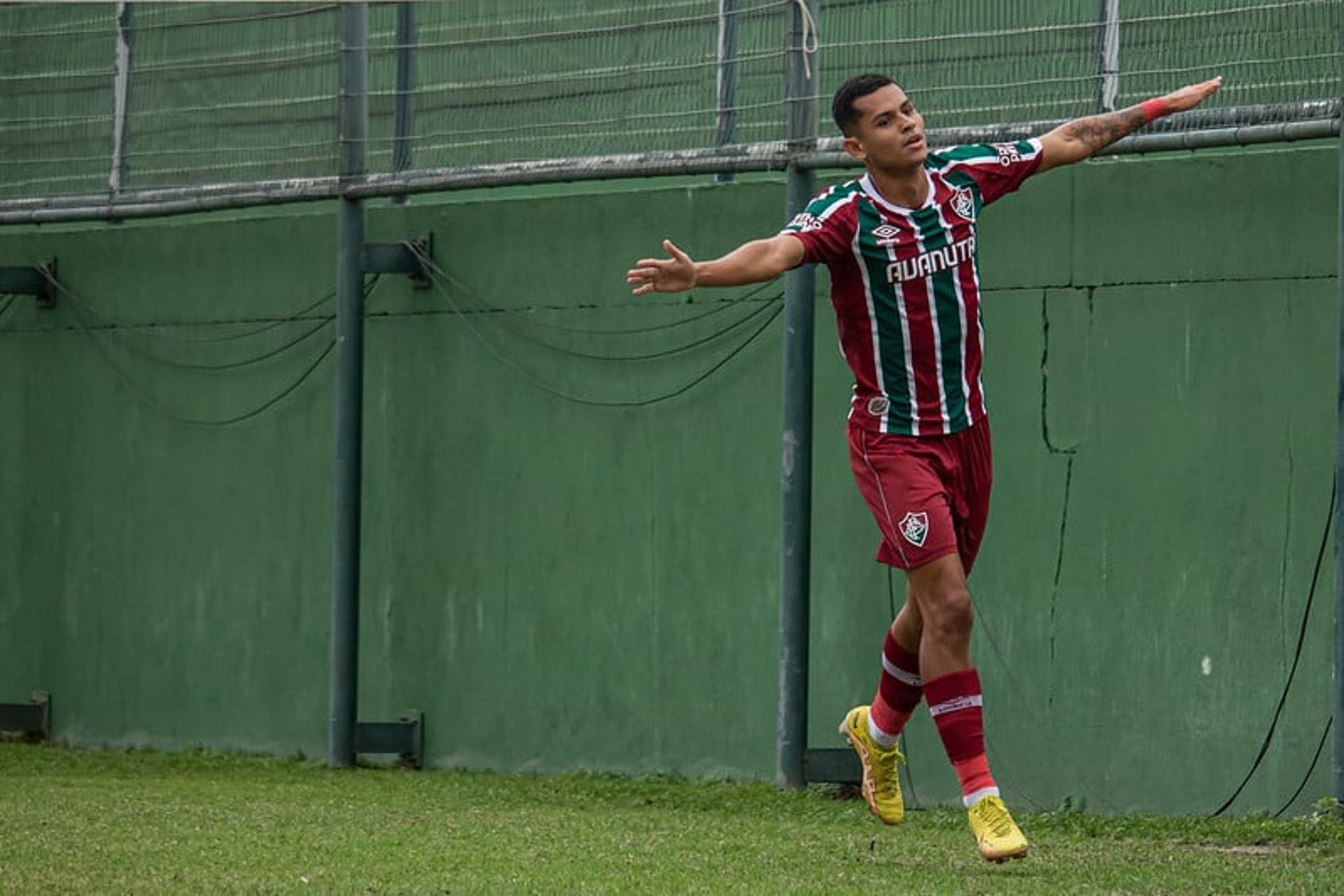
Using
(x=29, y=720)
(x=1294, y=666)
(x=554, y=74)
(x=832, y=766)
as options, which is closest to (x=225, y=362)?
(x=29, y=720)

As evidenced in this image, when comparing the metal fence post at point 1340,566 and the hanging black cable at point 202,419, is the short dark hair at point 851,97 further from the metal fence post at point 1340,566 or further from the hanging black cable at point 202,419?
the hanging black cable at point 202,419

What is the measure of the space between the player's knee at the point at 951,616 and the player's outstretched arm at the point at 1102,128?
1424 mm

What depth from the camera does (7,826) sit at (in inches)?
348

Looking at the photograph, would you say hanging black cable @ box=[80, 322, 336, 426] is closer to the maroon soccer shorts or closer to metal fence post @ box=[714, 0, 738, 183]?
metal fence post @ box=[714, 0, 738, 183]

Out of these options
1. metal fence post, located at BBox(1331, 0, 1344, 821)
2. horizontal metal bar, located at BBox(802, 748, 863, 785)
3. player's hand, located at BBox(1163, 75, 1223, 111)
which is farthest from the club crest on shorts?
horizontal metal bar, located at BBox(802, 748, 863, 785)

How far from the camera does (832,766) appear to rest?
34.2 ft

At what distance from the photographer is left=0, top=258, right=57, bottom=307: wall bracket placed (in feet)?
46.3

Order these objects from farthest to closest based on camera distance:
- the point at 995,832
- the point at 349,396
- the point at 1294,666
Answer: the point at 349,396, the point at 1294,666, the point at 995,832

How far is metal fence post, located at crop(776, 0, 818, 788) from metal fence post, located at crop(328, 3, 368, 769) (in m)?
2.45

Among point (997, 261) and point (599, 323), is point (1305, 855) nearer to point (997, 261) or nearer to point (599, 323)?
point (997, 261)

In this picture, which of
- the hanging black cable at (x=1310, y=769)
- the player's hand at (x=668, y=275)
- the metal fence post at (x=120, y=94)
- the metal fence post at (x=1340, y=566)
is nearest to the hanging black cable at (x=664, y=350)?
the metal fence post at (x=120, y=94)

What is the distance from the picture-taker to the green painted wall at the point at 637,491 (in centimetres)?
960

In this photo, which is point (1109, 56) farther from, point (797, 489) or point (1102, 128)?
point (797, 489)

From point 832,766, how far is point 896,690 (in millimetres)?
2456
